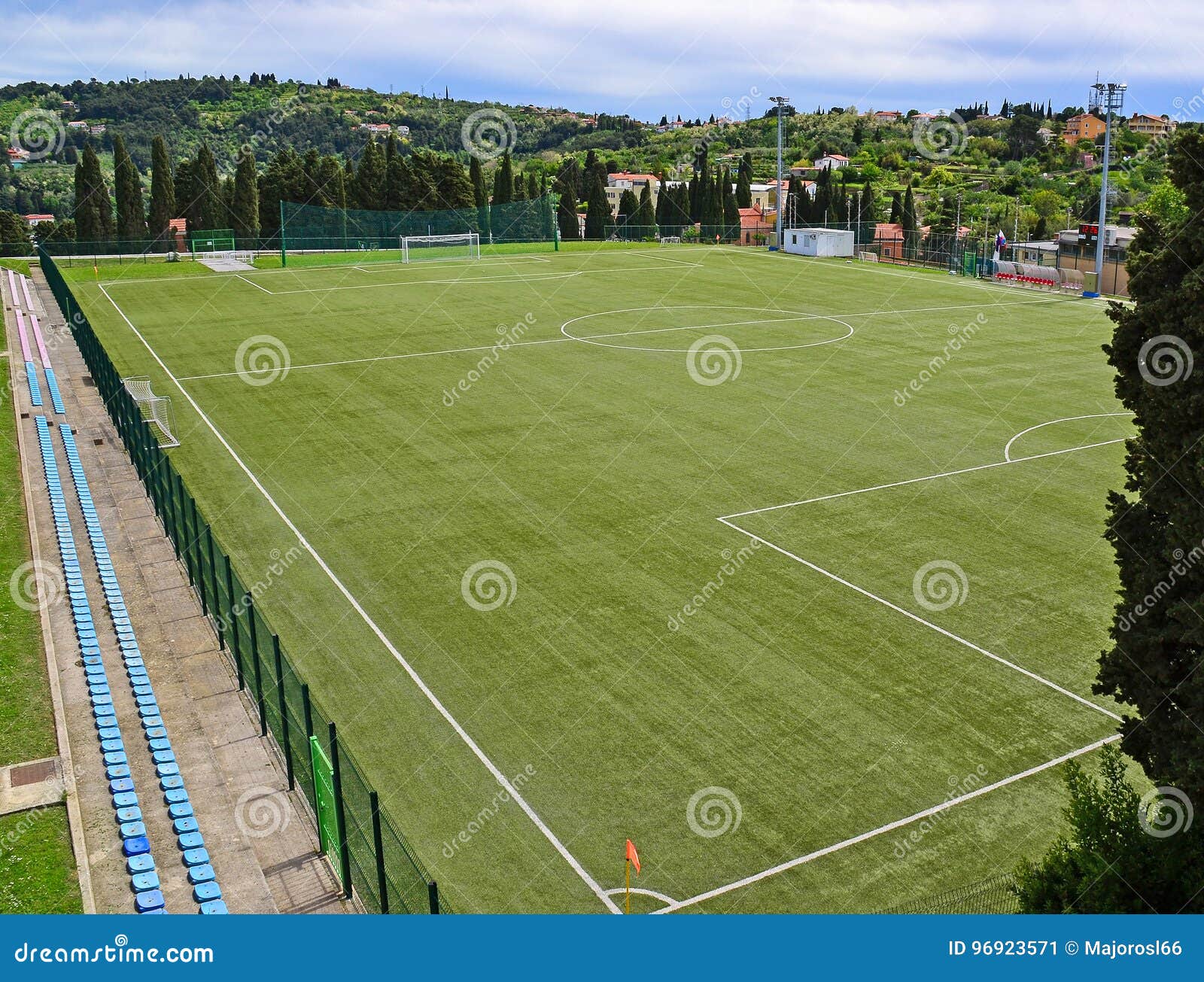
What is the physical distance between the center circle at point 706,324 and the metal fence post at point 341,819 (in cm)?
2977

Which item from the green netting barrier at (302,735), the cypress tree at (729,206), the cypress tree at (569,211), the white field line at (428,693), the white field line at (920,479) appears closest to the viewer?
the green netting barrier at (302,735)

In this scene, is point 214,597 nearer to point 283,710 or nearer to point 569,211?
point 283,710

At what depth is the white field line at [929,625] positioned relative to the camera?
15.3 metres

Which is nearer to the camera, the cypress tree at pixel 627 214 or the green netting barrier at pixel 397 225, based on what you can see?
the green netting barrier at pixel 397 225

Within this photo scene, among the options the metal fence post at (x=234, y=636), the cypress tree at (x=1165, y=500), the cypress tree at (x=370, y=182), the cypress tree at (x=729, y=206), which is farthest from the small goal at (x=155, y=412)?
the cypress tree at (x=729, y=206)

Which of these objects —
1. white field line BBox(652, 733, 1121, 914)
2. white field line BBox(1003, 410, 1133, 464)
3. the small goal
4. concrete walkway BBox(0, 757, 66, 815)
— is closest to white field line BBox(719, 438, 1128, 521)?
white field line BBox(1003, 410, 1133, 464)

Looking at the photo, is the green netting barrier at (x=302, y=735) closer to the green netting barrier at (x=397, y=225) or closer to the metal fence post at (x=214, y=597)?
the metal fence post at (x=214, y=597)

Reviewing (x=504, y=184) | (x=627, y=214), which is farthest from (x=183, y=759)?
(x=627, y=214)

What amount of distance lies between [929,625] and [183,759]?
36.7 ft

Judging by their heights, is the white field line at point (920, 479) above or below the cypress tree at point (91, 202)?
below

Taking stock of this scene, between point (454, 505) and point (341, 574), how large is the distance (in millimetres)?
3981

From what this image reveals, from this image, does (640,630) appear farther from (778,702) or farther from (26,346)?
(26,346)

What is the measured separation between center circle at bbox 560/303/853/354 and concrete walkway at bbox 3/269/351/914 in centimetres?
2206

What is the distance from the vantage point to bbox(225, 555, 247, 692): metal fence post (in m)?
15.3
